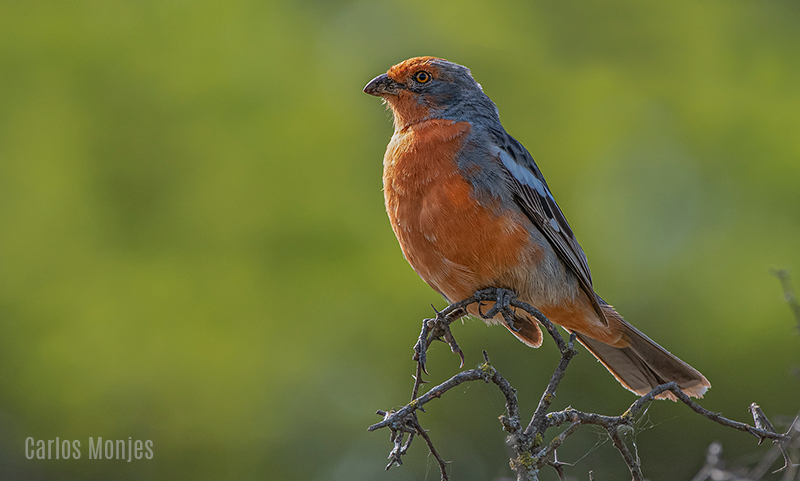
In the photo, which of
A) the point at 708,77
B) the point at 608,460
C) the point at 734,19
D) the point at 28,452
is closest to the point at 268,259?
the point at 28,452

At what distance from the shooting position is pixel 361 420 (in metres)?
8.71

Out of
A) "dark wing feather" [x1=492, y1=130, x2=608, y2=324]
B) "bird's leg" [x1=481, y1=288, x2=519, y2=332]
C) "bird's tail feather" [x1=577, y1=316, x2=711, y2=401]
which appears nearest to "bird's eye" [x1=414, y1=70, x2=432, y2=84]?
"dark wing feather" [x1=492, y1=130, x2=608, y2=324]

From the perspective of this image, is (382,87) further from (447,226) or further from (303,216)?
(303,216)

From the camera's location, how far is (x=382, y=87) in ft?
16.0

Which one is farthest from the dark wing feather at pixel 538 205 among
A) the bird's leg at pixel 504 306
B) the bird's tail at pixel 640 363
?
the bird's leg at pixel 504 306

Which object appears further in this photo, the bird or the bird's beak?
the bird's beak

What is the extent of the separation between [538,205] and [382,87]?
128cm

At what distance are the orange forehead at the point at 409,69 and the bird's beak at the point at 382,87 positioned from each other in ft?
0.12

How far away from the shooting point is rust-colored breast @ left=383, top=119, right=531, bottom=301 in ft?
12.8

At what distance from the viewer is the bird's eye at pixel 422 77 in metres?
4.87

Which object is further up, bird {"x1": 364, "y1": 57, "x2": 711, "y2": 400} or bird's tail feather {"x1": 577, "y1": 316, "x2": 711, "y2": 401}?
bird {"x1": 364, "y1": 57, "x2": 711, "y2": 400}

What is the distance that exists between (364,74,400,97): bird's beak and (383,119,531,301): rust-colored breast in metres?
0.74

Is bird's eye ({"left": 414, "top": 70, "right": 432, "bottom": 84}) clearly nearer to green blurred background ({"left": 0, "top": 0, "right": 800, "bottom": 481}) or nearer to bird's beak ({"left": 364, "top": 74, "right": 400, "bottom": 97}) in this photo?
bird's beak ({"left": 364, "top": 74, "right": 400, "bottom": 97})

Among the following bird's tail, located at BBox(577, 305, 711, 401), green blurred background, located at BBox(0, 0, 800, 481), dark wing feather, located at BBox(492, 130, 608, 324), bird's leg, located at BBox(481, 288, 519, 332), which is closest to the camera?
bird's leg, located at BBox(481, 288, 519, 332)
